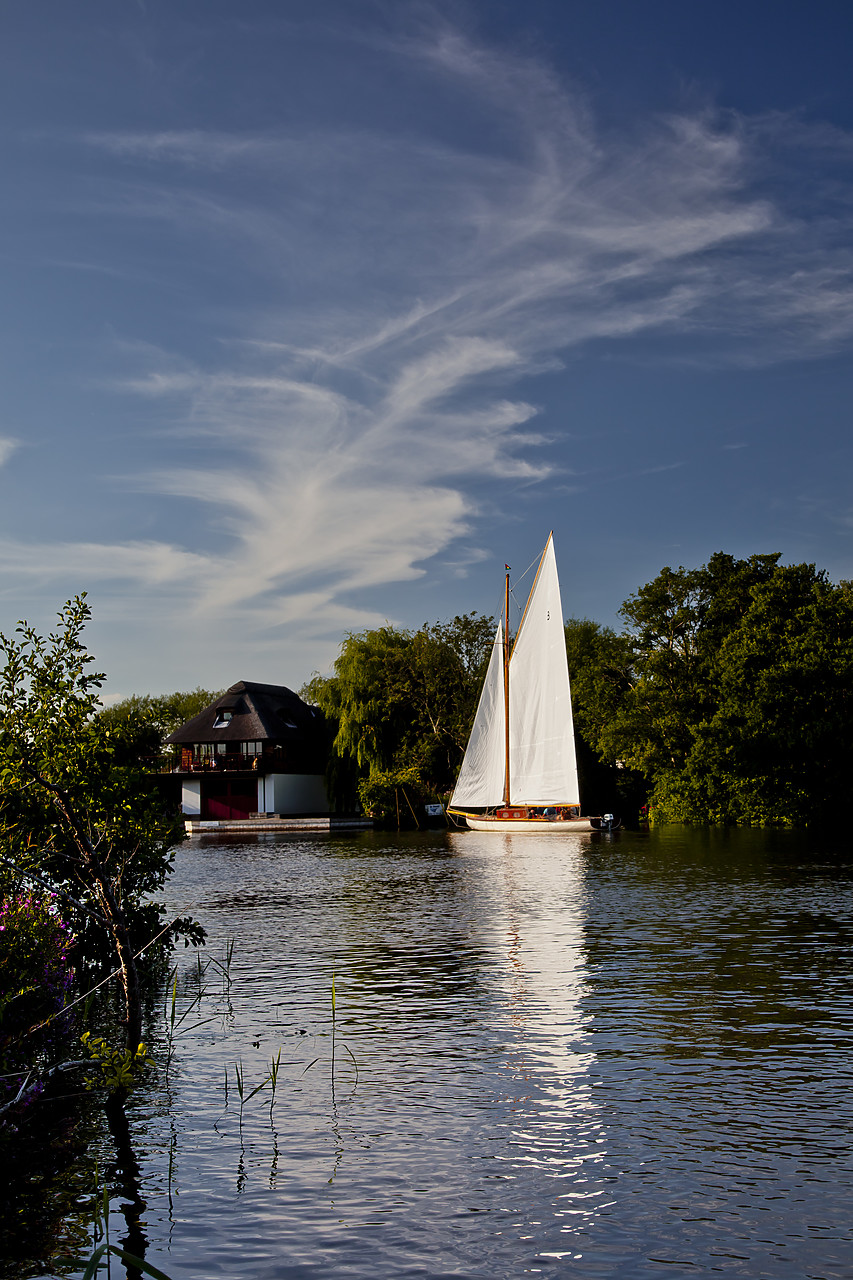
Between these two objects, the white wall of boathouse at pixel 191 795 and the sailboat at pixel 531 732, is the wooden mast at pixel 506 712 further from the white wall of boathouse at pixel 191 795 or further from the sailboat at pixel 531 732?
the white wall of boathouse at pixel 191 795

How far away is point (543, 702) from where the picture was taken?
162ft

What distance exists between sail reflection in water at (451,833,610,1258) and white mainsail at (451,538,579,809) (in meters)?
27.5

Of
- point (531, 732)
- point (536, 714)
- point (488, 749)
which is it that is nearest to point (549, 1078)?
point (536, 714)

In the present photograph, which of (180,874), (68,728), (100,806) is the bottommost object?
(180,874)

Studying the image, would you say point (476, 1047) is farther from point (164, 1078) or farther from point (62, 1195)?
point (62, 1195)

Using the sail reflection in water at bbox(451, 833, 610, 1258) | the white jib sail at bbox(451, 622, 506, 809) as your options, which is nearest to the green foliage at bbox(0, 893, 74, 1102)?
the sail reflection in water at bbox(451, 833, 610, 1258)

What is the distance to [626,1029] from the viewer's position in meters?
11.1

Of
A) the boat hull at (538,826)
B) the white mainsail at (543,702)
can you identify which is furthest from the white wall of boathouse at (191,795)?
the white mainsail at (543,702)

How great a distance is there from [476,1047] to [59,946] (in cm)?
433

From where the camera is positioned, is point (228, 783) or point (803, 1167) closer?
point (803, 1167)

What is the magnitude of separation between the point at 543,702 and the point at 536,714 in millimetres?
784

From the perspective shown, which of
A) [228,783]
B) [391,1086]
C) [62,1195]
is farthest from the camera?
[228,783]

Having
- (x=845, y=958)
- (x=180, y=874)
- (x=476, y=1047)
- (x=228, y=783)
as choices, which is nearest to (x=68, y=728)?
(x=476, y=1047)

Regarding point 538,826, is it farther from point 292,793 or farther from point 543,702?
point 292,793
